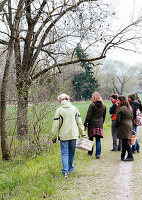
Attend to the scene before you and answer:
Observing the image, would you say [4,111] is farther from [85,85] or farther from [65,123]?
[85,85]

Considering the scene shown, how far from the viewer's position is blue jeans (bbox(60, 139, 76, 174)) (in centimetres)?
564

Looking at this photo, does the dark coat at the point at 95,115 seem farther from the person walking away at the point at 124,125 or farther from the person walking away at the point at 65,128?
the person walking away at the point at 65,128

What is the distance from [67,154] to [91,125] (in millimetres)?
2086

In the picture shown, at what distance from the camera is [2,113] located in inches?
355

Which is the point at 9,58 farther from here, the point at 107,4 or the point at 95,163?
the point at 95,163

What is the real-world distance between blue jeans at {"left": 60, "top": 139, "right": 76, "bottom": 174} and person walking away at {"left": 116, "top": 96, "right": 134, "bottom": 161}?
182 cm

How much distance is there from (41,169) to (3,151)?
10.9ft

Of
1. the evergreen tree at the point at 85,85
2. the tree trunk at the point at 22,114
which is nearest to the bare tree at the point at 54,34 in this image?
the tree trunk at the point at 22,114

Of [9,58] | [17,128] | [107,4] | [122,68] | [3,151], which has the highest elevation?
[122,68]

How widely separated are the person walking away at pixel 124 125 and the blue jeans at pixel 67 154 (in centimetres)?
182

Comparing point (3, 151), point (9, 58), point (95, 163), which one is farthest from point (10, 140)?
point (95, 163)

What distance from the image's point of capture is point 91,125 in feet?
25.0

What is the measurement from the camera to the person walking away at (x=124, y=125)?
23.3 ft

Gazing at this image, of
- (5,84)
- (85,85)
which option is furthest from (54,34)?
(85,85)
